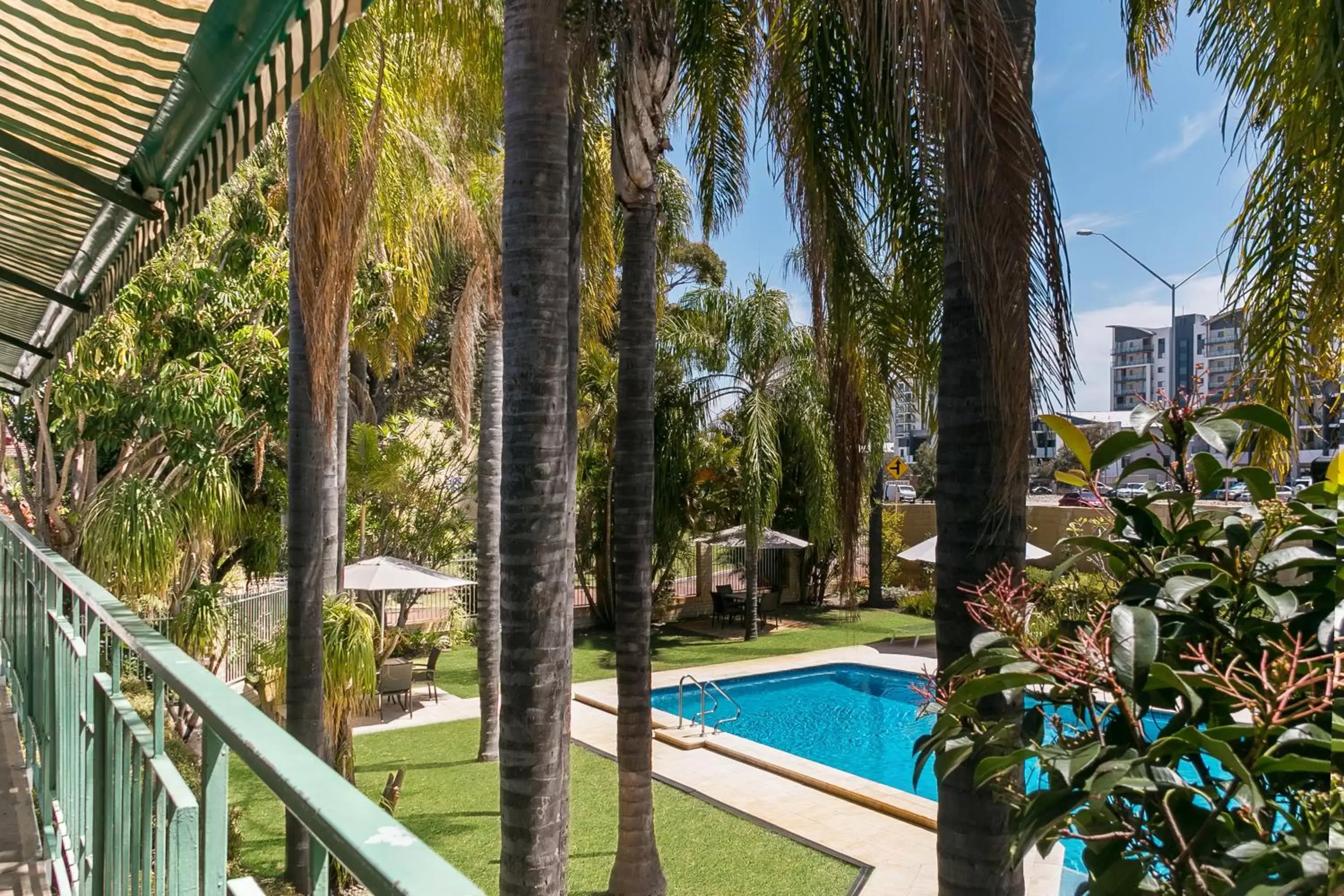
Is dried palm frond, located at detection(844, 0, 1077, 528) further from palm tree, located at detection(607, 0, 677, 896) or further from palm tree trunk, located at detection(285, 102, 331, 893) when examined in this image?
palm tree trunk, located at detection(285, 102, 331, 893)

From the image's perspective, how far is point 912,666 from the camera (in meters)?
18.3

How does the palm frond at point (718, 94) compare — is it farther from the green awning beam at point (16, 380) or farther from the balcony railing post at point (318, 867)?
the balcony railing post at point (318, 867)

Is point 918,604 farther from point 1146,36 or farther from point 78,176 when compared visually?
point 78,176

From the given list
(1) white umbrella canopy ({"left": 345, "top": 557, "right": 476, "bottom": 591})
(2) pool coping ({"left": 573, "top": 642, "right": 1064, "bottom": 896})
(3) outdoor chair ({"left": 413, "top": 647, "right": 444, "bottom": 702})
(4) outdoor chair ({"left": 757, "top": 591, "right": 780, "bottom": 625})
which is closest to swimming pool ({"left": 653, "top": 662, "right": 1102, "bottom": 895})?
(2) pool coping ({"left": 573, "top": 642, "right": 1064, "bottom": 896})

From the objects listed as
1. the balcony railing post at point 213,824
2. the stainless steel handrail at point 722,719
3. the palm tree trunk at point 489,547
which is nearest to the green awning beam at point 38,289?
the balcony railing post at point 213,824

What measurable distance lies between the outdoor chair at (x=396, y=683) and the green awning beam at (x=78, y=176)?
13.6m

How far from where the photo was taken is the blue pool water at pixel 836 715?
14.3 m

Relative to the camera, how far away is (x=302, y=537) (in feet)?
26.6

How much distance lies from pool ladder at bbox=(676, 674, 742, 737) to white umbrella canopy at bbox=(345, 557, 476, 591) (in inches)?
159

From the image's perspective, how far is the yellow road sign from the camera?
91.1ft

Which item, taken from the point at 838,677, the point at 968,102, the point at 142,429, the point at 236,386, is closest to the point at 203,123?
the point at 968,102

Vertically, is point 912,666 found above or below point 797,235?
below

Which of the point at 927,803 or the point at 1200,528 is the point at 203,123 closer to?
the point at 1200,528

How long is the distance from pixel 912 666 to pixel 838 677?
1402 mm
